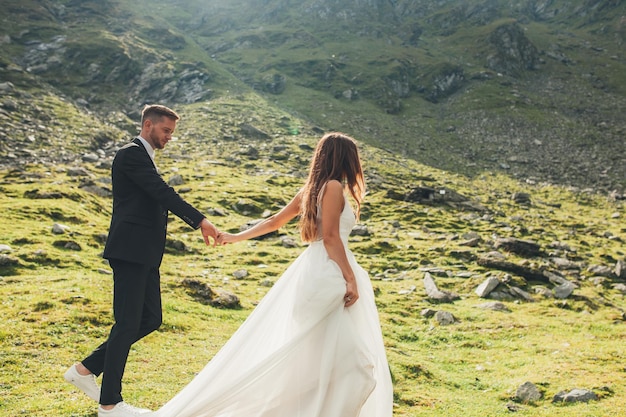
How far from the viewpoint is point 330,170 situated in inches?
257

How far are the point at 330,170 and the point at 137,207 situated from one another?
9.30 ft

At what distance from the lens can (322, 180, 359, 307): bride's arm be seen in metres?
6.34

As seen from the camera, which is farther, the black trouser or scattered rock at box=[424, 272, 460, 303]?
scattered rock at box=[424, 272, 460, 303]

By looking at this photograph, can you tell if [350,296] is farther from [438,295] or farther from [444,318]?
[438,295]

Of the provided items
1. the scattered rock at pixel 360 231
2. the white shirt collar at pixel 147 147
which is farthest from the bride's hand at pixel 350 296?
the scattered rock at pixel 360 231

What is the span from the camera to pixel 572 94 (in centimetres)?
10150

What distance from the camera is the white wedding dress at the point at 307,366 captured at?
597 centimetres

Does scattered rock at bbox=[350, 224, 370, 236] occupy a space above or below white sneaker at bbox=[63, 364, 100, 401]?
below

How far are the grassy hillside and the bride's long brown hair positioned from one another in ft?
14.0

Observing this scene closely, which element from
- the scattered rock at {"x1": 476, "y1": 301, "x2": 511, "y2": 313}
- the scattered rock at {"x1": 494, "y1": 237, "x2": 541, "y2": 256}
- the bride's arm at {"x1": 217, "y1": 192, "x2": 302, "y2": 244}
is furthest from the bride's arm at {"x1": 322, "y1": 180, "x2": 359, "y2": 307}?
the scattered rock at {"x1": 494, "y1": 237, "x2": 541, "y2": 256}

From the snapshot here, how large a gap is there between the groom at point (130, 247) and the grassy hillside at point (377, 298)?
1.01m

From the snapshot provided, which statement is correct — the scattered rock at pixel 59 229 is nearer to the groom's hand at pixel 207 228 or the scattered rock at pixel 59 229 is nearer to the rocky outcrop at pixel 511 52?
the groom's hand at pixel 207 228

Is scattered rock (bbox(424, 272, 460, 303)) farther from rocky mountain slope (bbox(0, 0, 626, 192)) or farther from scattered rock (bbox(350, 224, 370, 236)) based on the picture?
rocky mountain slope (bbox(0, 0, 626, 192))

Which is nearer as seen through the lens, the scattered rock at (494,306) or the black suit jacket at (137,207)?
the black suit jacket at (137,207)
